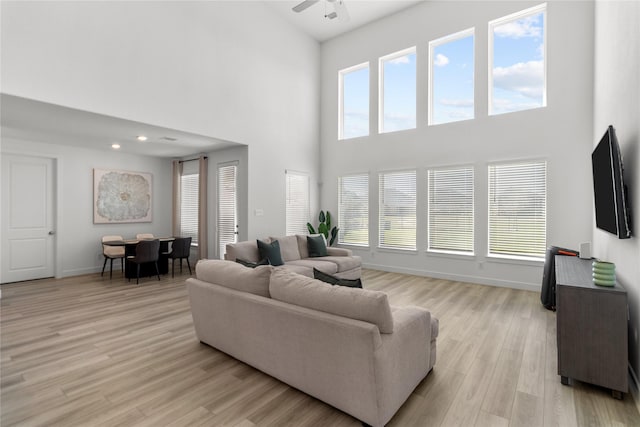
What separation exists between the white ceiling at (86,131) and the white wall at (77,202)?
0.25 meters

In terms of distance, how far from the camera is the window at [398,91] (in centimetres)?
678

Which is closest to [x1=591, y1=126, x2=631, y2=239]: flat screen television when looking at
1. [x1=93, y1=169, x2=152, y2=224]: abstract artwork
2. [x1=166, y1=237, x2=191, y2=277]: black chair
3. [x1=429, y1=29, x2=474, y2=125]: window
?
[x1=429, y1=29, x2=474, y2=125]: window

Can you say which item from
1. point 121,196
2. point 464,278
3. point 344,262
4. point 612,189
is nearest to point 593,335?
point 612,189

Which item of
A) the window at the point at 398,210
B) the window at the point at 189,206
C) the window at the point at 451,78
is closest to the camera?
the window at the point at 451,78

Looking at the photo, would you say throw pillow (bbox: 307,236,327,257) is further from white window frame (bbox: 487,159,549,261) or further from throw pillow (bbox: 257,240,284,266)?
white window frame (bbox: 487,159,549,261)

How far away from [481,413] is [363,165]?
19.3ft

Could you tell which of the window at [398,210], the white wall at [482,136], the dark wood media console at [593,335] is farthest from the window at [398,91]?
the dark wood media console at [593,335]

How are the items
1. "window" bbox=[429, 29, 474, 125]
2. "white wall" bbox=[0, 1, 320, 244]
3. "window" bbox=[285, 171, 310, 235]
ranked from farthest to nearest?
"window" bbox=[285, 171, 310, 235], "window" bbox=[429, 29, 474, 125], "white wall" bbox=[0, 1, 320, 244]

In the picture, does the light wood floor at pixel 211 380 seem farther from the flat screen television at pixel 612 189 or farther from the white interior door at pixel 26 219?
the white interior door at pixel 26 219

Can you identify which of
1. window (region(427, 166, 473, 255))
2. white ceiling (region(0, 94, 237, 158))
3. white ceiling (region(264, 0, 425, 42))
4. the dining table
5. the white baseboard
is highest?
white ceiling (region(264, 0, 425, 42))

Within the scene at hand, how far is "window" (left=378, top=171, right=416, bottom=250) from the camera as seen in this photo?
668 cm

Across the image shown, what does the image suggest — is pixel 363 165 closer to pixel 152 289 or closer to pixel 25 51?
pixel 152 289

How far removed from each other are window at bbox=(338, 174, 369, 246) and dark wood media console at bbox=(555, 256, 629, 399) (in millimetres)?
5062

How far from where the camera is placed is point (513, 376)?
255 centimetres
